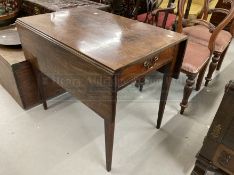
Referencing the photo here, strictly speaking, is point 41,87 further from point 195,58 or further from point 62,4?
point 195,58

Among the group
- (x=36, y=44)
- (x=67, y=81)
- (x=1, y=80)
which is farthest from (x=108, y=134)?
(x=1, y=80)

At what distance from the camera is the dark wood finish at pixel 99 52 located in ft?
2.79

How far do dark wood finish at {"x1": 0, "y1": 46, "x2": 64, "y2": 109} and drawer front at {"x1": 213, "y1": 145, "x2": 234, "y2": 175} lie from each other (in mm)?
1217

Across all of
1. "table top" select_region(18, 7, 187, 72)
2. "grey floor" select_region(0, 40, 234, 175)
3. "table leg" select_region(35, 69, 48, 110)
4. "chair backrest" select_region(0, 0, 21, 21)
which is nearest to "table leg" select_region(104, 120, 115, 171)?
"grey floor" select_region(0, 40, 234, 175)

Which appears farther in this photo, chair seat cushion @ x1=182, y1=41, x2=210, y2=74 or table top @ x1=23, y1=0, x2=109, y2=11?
table top @ x1=23, y1=0, x2=109, y2=11

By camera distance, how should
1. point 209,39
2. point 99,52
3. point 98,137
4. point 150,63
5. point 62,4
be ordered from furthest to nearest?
point 62,4, point 209,39, point 98,137, point 150,63, point 99,52

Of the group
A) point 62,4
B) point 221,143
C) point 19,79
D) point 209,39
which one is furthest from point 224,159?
point 62,4

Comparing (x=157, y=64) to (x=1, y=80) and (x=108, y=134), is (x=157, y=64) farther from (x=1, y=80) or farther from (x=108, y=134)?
(x=1, y=80)

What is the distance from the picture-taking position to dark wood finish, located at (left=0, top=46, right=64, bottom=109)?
142 cm

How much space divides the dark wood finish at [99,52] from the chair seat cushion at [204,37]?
0.71 m

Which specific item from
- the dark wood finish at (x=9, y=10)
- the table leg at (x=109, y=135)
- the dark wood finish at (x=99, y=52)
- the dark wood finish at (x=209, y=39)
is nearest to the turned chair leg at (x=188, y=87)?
the dark wood finish at (x=209, y=39)

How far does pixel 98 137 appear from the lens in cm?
144

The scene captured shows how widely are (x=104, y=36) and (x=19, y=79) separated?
0.79 m

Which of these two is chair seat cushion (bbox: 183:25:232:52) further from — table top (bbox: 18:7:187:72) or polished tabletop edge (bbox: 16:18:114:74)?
polished tabletop edge (bbox: 16:18:114:74)
